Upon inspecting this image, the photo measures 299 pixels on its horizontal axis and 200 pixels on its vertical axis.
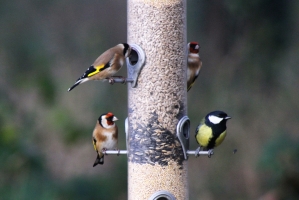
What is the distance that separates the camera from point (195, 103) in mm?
8039

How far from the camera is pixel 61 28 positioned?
890cm


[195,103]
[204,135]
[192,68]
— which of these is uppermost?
[192,68]

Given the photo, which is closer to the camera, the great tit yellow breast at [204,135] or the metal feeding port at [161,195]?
the metal feeding port at [161,195]

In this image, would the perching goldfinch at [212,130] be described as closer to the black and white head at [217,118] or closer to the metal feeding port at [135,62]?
the black and white head at [217,118]

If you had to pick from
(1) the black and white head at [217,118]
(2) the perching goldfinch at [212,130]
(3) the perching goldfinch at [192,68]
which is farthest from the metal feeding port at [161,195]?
(3) the perching goldfinch at [192,68]

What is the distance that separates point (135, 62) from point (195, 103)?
339 centimetres

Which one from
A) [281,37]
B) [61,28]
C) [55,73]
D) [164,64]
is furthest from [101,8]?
[164,64]

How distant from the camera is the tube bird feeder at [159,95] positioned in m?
4.65

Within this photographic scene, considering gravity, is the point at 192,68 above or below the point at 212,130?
above

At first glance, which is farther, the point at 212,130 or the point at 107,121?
the point at 107,121

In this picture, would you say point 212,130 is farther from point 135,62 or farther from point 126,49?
point 126,49

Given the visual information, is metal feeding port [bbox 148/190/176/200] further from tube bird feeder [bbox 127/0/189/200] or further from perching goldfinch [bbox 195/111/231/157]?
perching goldfinch [bbox 195/111/231/157]

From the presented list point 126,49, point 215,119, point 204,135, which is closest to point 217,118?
point 215,119

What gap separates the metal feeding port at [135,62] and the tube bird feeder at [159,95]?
0.09 feet
